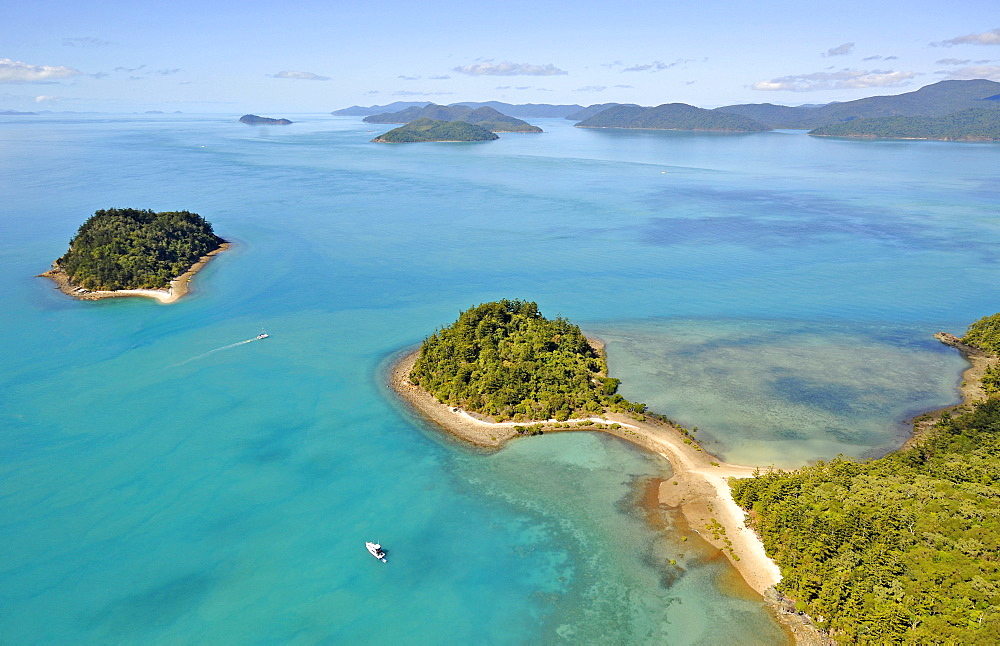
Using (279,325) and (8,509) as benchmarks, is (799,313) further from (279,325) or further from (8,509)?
(8,509)

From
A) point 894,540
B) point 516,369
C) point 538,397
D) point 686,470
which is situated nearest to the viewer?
point 894,540

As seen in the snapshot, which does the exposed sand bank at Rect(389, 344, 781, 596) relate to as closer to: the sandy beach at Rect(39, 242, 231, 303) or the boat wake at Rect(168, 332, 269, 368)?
the boat wake at Rect(168, 332, 269, 368)

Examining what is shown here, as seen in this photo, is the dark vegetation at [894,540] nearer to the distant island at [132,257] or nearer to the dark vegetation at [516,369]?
the dark vegetation at [516,369]

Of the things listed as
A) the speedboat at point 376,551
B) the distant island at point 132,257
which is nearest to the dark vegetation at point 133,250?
the distant island at point 132,257

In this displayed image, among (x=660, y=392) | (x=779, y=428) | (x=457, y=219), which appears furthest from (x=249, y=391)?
(x=457, y=219)

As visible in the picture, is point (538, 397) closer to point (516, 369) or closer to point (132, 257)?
point (516, 369)

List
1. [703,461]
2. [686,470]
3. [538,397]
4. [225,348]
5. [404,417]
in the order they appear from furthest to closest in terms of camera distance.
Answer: [225,348] → [538,397] → [404,417] → [703,461] → [686,470]

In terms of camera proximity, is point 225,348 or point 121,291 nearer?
point 225,348

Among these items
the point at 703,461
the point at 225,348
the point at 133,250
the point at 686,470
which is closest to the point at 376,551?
the point at 686,470
